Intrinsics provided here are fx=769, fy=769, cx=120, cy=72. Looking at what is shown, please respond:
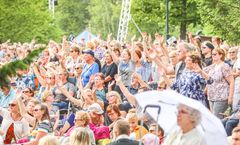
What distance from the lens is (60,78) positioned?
15.1 metres

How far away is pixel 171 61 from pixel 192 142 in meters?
6.83

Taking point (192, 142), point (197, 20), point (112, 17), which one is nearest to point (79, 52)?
point (192, 142)

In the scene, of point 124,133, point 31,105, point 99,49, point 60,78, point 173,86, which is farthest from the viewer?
point 99,49

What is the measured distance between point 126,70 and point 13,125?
14.0ft

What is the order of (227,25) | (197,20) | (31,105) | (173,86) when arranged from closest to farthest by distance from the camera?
(173,86)
(31,105)
(227,25)
(197,20)

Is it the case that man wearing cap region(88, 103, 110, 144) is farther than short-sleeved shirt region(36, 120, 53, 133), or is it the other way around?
short-sleeved shirt region(36, 120, 53, 133)

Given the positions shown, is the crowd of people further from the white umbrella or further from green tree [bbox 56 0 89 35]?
green tree [bbox 56 0 89 35]

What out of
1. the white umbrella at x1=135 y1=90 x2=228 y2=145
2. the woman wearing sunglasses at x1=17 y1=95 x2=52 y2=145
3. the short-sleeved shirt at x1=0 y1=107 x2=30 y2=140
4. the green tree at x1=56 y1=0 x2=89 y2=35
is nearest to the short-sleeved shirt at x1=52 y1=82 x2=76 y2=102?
the woman wearing sunglasses at x1=17 y1=95 x2=52 y2=145

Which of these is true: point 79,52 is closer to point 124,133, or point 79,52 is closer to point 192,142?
point 124,133

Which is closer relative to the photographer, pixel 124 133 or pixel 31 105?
pixel 124 133

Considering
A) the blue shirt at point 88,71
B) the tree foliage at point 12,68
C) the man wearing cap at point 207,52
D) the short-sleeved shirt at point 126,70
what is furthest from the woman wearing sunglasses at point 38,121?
the tree foliage at point 12,68

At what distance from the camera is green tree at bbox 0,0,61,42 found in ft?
152

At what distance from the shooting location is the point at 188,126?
6496mm

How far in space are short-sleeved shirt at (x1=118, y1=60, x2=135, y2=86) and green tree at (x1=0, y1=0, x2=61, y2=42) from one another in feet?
93.4
